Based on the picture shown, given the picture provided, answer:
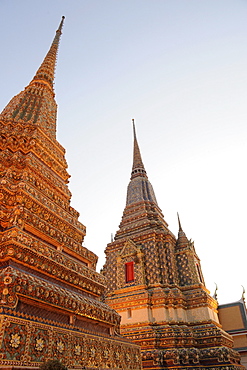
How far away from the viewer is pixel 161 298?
1368cm

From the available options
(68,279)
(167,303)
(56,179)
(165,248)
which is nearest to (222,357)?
(167,303)

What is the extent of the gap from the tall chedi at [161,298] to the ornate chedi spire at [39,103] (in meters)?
9.75

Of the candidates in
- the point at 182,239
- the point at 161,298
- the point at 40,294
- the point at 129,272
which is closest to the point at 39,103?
the point at 40,294

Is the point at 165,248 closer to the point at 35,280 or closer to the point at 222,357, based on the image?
the point at 222,357

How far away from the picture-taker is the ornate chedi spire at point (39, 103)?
8.68 meters

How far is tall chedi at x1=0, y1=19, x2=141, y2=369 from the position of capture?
3938mm

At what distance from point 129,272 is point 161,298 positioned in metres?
2.96

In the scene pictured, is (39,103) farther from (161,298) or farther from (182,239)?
(182,239)

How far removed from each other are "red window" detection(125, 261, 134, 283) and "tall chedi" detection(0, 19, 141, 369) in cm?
926

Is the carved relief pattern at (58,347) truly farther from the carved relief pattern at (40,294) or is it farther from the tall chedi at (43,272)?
the carved relief pattern at (40,294)

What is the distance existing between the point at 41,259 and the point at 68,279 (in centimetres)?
93

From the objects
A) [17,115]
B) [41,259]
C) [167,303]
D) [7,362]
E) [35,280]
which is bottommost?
[7,362]

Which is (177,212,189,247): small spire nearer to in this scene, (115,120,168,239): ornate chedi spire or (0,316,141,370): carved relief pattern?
(115,120,168,239): ornate chedi spire

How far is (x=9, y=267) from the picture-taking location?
168 inches
